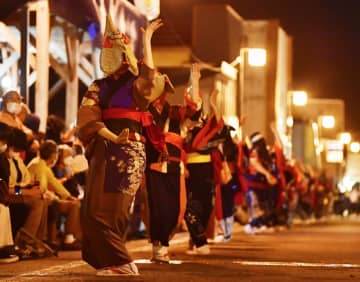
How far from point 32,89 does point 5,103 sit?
918 centimetres

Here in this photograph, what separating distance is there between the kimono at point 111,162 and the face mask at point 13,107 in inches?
148

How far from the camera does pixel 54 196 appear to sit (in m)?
14.3

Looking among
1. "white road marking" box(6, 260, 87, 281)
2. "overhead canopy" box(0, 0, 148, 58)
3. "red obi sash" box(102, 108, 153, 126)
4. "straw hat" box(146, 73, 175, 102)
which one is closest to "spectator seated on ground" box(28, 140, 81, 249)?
"white road marking" box(6, 260, 87, 281)

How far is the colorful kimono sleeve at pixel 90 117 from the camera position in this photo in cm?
1041

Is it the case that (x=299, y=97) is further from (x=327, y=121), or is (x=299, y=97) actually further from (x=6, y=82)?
(x=6, y=82)

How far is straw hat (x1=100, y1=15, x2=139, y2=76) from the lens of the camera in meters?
10.5

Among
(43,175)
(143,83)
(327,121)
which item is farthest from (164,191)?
(327,121)

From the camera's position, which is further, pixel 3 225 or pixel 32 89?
→ pixel 32 89

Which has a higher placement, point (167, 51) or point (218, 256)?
point (167, 51)

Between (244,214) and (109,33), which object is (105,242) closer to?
(109,33)

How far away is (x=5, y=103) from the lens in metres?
14.2

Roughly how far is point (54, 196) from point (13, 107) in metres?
1.21

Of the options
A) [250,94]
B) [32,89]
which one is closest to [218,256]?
[32,89]

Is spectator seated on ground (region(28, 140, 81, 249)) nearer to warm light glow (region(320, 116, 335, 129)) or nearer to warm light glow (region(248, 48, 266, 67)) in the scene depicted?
warm light glow (region(248, 48, 266, 67))
